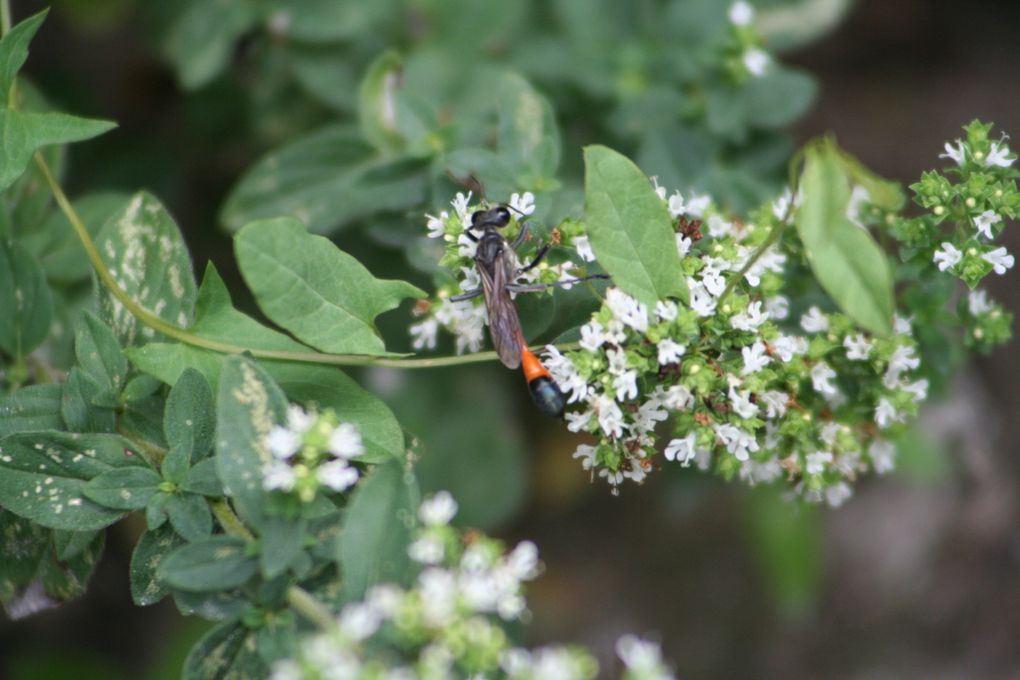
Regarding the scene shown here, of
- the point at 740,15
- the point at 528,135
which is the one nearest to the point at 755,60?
the point at 740,15

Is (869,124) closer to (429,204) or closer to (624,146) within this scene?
(624,146)

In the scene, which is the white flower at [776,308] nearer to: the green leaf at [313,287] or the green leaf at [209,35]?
the green leaf at [313,287]

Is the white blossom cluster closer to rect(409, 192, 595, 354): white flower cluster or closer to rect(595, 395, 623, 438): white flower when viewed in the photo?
rect(595, 395, 623, 438): white flower

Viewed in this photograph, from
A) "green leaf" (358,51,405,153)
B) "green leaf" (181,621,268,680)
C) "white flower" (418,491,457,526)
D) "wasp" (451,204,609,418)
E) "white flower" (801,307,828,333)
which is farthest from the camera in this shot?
"green leaf" (358,51,405,153)

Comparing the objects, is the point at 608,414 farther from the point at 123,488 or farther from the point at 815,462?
the point at 123,488

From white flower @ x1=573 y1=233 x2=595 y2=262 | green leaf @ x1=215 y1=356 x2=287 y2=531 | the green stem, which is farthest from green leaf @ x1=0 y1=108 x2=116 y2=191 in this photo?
white flower @ x1=573 y1=233 x2=595 y2=262

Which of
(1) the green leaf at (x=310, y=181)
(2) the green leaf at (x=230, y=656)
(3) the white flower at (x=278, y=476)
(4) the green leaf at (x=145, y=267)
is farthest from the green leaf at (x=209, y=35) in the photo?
(2) the green leaf at (x=230, y=656)
